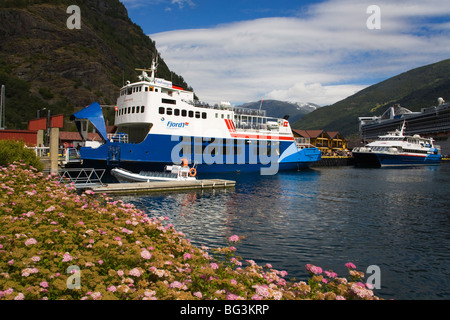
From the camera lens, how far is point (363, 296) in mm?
5645

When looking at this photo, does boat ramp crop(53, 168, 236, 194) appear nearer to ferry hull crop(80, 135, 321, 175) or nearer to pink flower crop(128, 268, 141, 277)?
ferry hull crop(80, 135, 321, 175)

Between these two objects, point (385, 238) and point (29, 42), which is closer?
point (385, 238)

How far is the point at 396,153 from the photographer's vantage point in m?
67.8

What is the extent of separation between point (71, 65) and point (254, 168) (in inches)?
3137

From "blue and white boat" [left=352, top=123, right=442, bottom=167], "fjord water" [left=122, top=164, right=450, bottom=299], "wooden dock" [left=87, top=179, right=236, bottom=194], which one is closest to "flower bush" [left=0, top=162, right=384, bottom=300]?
"fjord water" [left=122, top=164, right=450, bottom=299]

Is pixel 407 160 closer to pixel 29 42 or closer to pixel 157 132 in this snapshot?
pixel 157 132

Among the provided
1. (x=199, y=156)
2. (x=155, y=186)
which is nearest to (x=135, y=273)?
(x=155, y=186)

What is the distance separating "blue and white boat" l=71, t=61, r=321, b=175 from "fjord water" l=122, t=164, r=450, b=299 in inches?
385

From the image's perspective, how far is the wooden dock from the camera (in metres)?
24.4

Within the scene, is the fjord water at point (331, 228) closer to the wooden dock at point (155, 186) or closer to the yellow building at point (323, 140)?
the wooden dock at point (155, 186)

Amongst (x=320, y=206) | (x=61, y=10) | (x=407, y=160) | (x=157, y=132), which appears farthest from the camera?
(x=61, y=10)

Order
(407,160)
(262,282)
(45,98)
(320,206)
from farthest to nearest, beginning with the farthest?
(45,98) < (407,160) < (320,206) < (262,282)

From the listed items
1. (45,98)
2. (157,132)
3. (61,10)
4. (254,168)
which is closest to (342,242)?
(157,132)

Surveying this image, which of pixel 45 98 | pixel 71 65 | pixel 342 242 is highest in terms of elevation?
pixel 71 65
